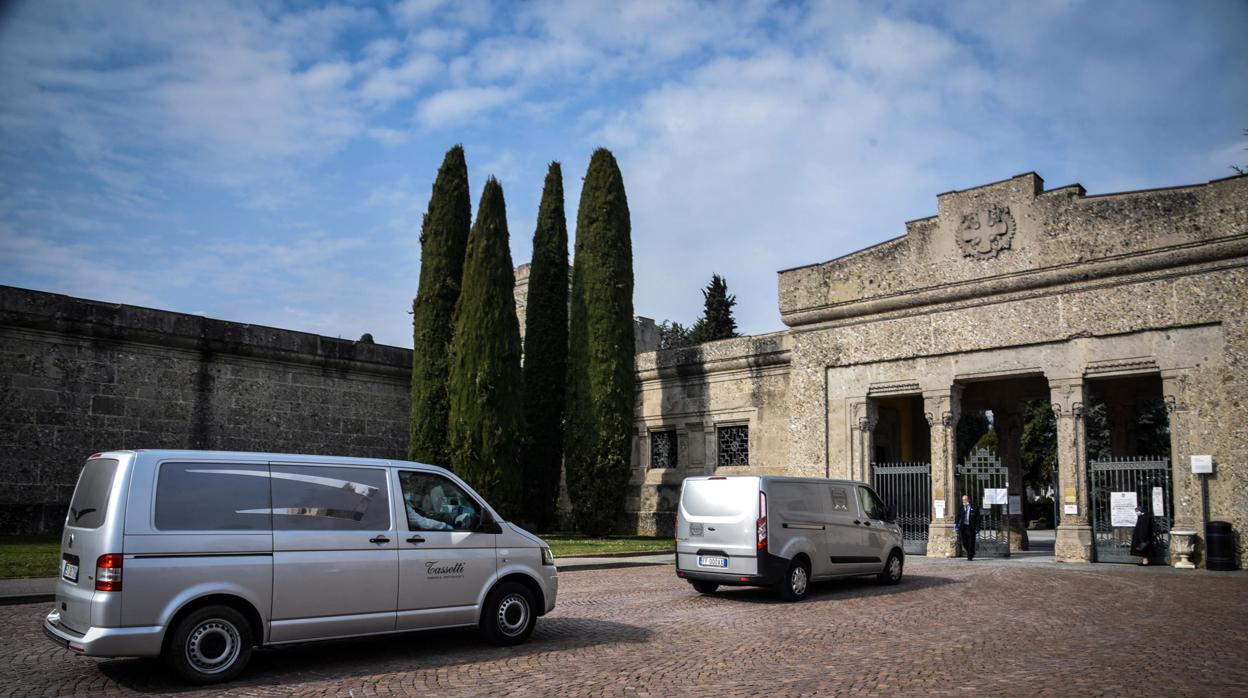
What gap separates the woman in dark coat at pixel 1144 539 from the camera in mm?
18453

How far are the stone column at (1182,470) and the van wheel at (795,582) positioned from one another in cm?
963

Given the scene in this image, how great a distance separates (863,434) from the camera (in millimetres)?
22828

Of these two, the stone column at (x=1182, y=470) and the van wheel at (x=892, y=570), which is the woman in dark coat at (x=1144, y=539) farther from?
the van wheel at (x=892, y=570)

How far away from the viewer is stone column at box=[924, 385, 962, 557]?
21.2 metres

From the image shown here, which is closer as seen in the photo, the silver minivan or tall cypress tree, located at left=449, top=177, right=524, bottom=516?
the silver minivan

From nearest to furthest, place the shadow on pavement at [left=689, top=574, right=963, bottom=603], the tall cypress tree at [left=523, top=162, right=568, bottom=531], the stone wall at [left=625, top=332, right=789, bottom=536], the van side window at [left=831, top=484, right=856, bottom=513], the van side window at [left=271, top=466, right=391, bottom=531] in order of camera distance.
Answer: the van side window at [left=271, top=466, right=391, bottom=531] < the shadow on pavement at [left=689, top=574, right=963, bottom=603] < the van side window at [left=831, top=484, right=856, bottom=513] < the stone wall at [left=625, top=332, right=789, bottom=536] < the tall cypress tree at [left=523, top=162, right=568, bottom=531]

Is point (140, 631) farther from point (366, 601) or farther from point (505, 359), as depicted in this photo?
point (505, 359)

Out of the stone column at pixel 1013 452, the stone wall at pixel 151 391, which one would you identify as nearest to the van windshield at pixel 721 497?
the stone wall at pixel 151 391

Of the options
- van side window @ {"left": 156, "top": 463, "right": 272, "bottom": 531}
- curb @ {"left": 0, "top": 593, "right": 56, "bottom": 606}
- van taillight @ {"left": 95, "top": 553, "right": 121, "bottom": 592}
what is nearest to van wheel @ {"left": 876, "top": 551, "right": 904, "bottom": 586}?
van side window @ {"left": 156, "top": 463, "right": 272, "bottom": 531}

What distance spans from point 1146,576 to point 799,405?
9387 mm

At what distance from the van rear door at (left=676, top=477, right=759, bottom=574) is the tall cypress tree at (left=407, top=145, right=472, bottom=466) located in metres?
11.5

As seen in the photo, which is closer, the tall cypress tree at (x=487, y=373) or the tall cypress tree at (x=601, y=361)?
the tall cypress tree at (x=487, y=373)

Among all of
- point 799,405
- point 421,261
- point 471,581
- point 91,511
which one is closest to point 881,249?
point 799,405

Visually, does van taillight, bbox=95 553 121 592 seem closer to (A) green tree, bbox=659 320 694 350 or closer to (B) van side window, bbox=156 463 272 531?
(B) van side window, bbox=156 463 272 531
